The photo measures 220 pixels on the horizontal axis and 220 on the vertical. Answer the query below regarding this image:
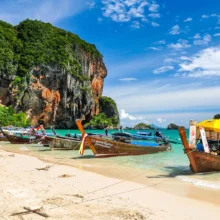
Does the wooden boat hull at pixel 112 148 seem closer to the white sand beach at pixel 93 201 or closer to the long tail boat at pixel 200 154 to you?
the long tail boat at pixel 200 154

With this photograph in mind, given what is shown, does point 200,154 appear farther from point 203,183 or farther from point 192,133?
point 203,183

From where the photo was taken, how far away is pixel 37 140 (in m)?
28.2

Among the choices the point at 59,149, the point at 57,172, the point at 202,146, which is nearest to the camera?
the point at 57,172

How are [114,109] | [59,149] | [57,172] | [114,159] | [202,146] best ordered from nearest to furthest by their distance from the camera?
[57,172], [202,146], [114,159], [59,149], [114,109]

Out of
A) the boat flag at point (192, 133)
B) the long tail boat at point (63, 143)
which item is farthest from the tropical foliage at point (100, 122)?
the boat flag at point (192, 133)

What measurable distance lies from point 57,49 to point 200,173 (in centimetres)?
6461

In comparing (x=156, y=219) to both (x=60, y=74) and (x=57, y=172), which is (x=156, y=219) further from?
(x=60, y=74)

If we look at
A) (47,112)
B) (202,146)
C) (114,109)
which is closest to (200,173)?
(202,146)

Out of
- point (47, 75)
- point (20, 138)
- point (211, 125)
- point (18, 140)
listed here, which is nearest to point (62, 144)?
point (20, 138)

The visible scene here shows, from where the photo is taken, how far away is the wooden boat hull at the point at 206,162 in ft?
38.7

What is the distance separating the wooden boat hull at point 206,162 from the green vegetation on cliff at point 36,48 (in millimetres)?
53422

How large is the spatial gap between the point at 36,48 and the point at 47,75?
799 centimetres

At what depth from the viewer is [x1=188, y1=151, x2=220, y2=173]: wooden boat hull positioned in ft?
38.7

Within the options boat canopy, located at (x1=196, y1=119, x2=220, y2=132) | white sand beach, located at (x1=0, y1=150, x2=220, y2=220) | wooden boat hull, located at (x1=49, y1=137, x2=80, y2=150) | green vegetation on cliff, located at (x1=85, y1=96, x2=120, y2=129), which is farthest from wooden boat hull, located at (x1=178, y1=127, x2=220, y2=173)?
green vegetation on cliff, located at (x1=85, y1=96, x2=120, y2=129)
